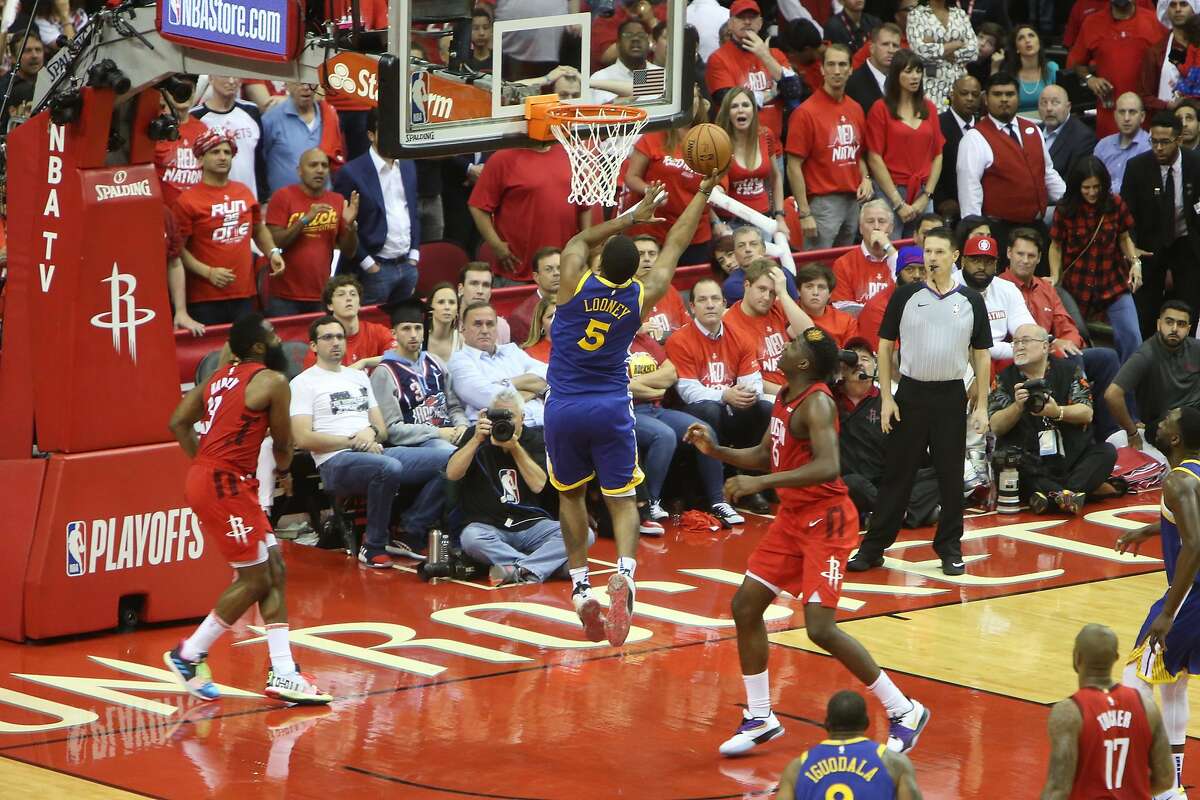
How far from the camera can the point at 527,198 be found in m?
15.2

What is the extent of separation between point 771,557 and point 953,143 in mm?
9465

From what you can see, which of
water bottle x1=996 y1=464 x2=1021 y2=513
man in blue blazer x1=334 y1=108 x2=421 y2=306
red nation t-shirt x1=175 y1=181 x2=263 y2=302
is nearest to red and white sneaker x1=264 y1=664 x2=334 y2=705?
red nation t-shirt x1=175 y1=181 x2=263 y2=302

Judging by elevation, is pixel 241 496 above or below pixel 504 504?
above

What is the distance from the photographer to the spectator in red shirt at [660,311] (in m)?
14.4

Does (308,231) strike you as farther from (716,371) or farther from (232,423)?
(232,423)

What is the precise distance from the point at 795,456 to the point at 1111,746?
8.98 feet

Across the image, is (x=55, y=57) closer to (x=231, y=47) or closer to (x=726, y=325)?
(x=231, y=47)

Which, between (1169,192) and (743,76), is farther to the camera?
(1169,192)

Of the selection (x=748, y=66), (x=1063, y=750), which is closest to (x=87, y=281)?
(x=1063, y=750)

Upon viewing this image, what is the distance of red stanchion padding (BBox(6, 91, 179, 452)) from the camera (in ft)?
36.2

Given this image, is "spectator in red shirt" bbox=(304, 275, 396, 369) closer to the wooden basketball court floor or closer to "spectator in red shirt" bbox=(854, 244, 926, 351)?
the wooden basketball court floor

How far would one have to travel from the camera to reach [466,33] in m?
11.2

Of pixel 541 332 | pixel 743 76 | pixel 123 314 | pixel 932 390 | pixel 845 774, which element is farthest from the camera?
pixel 743 76

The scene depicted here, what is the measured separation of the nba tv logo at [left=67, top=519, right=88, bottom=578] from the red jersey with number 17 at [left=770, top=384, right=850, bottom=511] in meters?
4.29
